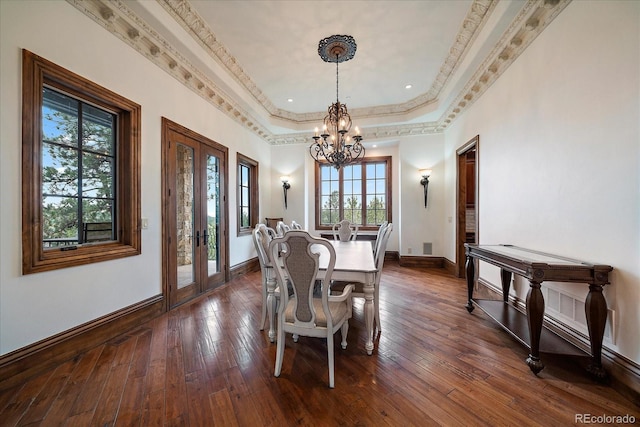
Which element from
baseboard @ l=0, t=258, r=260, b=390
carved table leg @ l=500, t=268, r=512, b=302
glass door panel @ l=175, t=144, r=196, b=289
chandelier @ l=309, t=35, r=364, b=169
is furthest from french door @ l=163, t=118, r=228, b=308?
carved table leg @ l=500, t=268, r=512, b=302

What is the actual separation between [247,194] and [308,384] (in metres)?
4.33

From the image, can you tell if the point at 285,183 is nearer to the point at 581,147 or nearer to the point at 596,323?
the point at 581,147

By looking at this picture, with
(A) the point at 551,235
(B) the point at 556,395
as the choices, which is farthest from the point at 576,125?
(B) the point at 556,395

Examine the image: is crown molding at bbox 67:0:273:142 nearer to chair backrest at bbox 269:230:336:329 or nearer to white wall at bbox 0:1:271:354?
white wall at bbox 0:1:271:354

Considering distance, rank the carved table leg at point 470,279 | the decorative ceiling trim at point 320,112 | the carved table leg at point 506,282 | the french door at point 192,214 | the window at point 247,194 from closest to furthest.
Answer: the decorative ceiling trim at point 320,112, the carved table leg at point 506,282, the carved table leg at point 470,279, the french door at point 192,214, the window at point 247,194

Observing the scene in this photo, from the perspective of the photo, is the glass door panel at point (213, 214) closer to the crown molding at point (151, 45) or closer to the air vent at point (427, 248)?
the crown molding at point (151, 45)

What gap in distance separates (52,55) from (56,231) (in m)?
1.42

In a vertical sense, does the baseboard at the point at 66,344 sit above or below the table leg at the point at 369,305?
below

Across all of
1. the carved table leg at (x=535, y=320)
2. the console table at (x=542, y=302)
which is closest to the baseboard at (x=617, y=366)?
the console table at (x=542, y=302)

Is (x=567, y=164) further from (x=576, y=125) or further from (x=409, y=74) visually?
(x=409, y=74)

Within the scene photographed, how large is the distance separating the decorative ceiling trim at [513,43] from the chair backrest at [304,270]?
2899 mm

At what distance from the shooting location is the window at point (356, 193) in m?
6.46

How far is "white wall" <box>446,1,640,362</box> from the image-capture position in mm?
1688

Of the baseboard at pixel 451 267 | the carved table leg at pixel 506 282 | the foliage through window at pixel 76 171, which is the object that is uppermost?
the foliage through window at pixel 76 171
